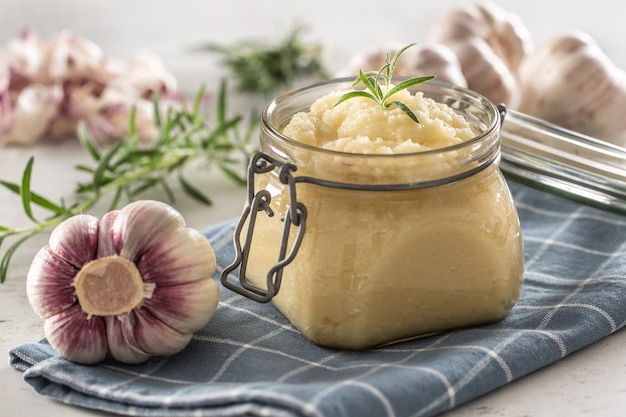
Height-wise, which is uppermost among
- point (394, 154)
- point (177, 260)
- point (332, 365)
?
point (394, 154)

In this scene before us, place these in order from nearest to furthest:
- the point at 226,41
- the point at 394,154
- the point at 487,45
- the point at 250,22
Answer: the point at 394,154, the point at 487,45, the point at 226,41, the point at 250,22

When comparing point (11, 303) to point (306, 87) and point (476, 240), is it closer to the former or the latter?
point (306, 87)

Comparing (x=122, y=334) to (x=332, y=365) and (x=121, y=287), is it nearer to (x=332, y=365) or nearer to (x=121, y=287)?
(x=121, y=287)

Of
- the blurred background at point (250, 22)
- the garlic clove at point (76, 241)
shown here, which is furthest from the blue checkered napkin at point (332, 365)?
the blurred background at point (250, 22)

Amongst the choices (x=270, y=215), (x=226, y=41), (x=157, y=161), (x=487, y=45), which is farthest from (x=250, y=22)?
(x=270, y=215)

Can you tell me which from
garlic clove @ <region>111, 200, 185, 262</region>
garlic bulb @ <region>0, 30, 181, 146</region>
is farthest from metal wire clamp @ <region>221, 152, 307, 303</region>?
garlic bulb @ <region>0, 30, 181, 146</region>

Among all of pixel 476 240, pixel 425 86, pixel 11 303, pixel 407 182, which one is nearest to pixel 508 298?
pixel 476 240

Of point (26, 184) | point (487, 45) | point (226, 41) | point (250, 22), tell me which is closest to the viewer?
point (26, 184)

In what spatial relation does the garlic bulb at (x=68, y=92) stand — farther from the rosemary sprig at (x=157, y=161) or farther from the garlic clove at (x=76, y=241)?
the garlic clove at (x=76, y=241)
